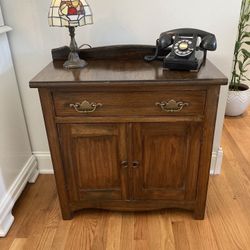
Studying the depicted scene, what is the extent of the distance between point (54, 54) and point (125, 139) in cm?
61

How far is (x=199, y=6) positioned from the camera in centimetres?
139

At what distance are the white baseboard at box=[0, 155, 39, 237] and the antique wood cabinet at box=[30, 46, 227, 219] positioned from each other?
11.8 inches

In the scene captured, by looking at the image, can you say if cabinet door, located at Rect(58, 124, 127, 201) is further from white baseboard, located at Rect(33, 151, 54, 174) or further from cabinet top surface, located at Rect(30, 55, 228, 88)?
white baseboard, located at Rect(33, 151, 54, 174)

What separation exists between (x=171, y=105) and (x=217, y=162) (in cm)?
85

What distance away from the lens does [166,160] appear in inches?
50.4

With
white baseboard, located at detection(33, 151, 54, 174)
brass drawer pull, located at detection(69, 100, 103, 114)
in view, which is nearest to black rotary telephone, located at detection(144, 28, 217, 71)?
brass drawer pull, located at detection(69, 100, 103, 114)

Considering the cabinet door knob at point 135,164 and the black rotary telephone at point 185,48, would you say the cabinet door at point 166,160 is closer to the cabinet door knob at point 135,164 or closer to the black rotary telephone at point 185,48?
the cabinet door knob at point 135,164

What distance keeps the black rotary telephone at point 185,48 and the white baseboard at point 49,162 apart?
744 millimetres

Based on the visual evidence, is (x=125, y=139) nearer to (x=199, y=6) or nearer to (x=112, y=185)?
(x=112, y=185)

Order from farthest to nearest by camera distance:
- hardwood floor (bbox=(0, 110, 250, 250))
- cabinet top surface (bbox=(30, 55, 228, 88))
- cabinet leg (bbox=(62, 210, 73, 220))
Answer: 1. cabinet leg (bbox=(62, 210, 73, 220))
2. hardwood floor (bbox=(0, 110, 250, 250))
3. cabinet top surface (bbox=(30, 55, 228, 88))

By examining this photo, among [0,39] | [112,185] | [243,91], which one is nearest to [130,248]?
[112,185]

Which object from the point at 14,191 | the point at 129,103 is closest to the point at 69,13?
the point at 129,103

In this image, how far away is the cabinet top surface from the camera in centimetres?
107

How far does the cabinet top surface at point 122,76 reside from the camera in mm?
1066
